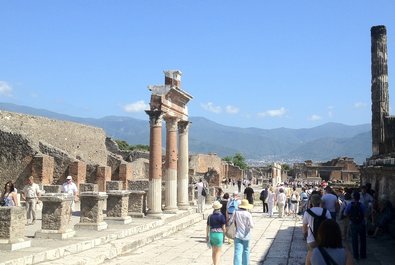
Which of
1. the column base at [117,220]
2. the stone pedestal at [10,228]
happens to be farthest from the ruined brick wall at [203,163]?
the stone pedestal at [10,228]

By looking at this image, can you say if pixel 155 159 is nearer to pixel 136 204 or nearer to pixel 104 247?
pixel 136 204

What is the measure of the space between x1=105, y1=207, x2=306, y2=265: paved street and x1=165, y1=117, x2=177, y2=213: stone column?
74.3 inches

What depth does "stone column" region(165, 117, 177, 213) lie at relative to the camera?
19.3 m

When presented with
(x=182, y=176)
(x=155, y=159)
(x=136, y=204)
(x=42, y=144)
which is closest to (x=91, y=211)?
(x=136, y=204)

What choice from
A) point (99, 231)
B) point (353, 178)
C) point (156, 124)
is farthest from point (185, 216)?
point (353, 178)

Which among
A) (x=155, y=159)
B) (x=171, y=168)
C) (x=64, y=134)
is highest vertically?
(x=64, y=134)

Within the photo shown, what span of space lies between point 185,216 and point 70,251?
9778mm

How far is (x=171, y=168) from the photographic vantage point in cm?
1967

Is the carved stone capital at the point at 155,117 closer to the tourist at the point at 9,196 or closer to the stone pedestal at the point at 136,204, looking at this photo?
the stone pedestal at the point at 136,204

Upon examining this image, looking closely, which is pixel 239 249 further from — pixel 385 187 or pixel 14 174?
pixel 14 174

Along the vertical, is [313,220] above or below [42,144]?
below

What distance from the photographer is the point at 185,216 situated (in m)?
19.9

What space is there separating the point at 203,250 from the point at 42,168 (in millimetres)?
15003

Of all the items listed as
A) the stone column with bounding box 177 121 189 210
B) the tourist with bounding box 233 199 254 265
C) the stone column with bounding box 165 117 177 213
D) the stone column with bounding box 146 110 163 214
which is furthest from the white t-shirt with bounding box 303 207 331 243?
the stone column with bounding box 177 121 189 210
